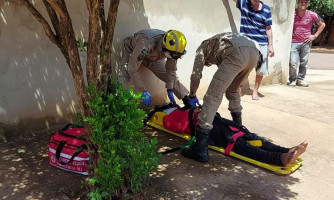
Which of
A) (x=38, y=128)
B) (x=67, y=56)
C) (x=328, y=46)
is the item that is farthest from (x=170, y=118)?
(x=328, y=46)

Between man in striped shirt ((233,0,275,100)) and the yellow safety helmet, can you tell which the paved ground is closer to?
the yellow safety helmet

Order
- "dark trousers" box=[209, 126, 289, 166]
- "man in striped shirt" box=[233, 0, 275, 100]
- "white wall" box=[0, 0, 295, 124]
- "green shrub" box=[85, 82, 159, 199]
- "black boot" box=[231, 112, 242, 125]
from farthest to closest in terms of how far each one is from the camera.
A: "man in striped shirt" box=[233, 0, 275, 100] < "black boot" box=[231, 112, 242, 125] < "white wall" box=[0, 0, 295, 124] < "dark trousers" box=[209, 126, 289, 166] < "green shrub" box=[85, 82, 159, 199]

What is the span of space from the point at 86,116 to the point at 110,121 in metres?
0.27

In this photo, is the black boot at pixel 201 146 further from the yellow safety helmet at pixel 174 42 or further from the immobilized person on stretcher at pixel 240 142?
the yellow safety helmet at pixel 174 42

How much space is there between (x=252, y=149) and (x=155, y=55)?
1.95m

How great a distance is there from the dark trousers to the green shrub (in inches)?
55.8

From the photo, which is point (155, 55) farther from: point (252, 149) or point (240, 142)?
point (252, 149)

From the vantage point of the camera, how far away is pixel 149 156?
2.71 metres

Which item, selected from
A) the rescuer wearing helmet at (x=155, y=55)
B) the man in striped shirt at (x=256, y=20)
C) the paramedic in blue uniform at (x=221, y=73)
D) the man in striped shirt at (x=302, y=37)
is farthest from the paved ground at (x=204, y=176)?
the man in striped shirt at (x=302, y=37)

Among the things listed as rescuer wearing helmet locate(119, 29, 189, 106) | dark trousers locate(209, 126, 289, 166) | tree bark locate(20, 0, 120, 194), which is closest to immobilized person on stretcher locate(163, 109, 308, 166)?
dark trousers locate(209, 126, 289, 166)

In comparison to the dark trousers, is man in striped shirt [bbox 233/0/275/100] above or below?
above

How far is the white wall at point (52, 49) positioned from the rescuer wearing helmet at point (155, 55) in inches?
11.2

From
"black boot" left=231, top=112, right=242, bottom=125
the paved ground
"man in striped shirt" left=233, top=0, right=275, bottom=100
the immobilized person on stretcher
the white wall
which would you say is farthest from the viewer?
"man in striped shirt" left=233, top=0, right=275, bottom=100

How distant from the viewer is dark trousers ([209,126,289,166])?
11.7 ft
